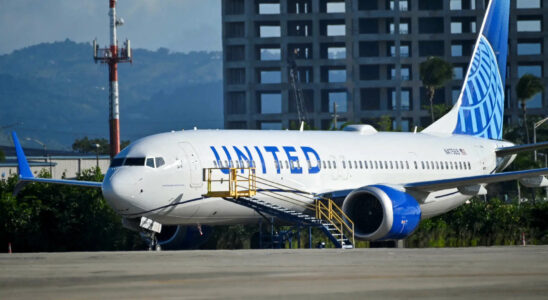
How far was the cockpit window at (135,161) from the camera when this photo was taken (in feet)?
93.5

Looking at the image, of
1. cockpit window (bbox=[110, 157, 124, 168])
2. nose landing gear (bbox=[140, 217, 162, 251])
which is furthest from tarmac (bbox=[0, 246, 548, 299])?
cockpit window (bbox=[110, 157, 124, 168])

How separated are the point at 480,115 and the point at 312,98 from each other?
89354 mm

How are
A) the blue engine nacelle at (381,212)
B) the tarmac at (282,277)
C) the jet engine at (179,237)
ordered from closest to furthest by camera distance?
the tarmac at (282,277)
the blue engine nacelle at (381,212)
the jet engine at (179,237)

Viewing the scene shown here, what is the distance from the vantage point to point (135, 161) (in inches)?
1126

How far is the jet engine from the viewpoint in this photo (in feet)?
108

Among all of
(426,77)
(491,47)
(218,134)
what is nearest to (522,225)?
(491,47)

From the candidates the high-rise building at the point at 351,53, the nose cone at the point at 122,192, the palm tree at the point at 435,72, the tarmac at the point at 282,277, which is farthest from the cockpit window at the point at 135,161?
the high-rise building at the point at 351,53

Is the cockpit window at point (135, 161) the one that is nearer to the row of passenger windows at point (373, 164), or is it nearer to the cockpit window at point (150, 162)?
the cockpit window at point (150, 162)

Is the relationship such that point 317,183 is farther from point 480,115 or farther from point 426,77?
point 426,77

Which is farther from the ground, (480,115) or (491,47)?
(491,47)

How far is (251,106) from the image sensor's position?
129 metres

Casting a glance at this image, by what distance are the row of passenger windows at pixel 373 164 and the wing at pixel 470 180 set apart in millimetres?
2087

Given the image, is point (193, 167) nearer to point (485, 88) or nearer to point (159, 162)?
point (159, 162)

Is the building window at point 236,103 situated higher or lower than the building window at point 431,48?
lower
